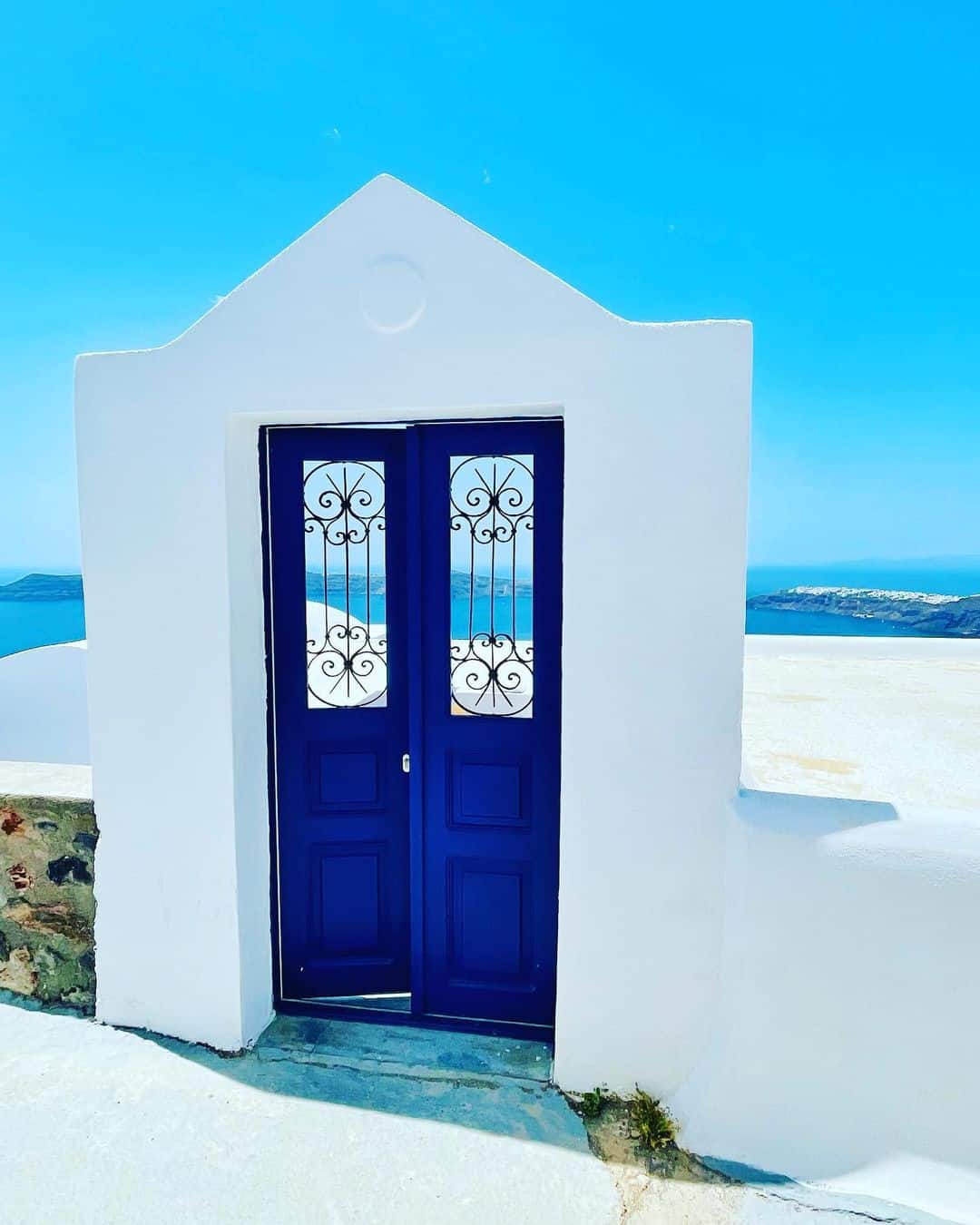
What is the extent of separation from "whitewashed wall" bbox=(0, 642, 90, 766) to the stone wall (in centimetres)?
350

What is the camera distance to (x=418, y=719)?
3553 mm

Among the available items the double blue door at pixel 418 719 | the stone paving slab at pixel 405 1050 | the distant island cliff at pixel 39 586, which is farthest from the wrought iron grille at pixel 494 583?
the distant island cliff at pixel 39 586

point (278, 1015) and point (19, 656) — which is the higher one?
point (19, 656)

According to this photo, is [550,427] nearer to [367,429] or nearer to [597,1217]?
[367,429]

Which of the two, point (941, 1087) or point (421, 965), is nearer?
point (941, 1087)

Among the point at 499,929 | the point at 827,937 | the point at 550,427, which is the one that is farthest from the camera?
the point at 499,929

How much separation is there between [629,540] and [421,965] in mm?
2249

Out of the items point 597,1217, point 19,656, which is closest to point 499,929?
point 597,1217

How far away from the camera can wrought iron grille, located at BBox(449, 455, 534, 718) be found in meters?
3.39

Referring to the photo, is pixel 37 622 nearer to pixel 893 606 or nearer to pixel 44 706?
pixel 44 706

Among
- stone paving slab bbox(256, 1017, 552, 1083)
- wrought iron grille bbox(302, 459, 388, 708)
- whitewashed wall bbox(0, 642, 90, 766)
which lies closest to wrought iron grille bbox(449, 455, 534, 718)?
wrought iron grille bbox(302, 459, 388, 708)

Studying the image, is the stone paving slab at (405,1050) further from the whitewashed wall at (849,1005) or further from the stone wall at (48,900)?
the stone wall at (48,900)

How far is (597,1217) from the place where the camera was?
2621 millimetres

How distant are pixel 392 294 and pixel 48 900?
10.7 ft
